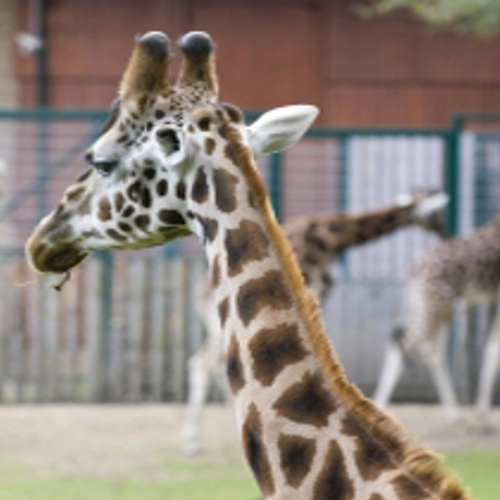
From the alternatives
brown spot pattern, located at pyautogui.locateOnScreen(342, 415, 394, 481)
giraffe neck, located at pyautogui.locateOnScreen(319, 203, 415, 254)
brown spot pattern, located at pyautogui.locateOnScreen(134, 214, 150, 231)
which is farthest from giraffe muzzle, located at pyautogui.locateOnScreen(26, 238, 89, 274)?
giraffe neck, located at pyautogui.locateOnScreen(319, 203, 415, 254)

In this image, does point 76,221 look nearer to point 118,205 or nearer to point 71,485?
point 118,205

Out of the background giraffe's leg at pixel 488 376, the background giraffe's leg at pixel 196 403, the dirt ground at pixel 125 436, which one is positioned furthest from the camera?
the background giraffe's leg at pixel 488 376

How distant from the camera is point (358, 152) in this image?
39.9ft

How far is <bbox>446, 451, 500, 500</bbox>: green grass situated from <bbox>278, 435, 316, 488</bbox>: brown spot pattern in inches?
181

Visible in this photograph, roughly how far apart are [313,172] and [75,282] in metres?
2.17

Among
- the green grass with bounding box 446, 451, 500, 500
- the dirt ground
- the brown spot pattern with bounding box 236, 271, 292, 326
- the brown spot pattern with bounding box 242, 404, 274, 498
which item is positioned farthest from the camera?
the dirt ground

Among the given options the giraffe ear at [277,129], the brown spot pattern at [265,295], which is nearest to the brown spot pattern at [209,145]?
the giraffe ear at [277,129]

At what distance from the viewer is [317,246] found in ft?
35.8

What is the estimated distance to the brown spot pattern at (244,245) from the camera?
3559 mm

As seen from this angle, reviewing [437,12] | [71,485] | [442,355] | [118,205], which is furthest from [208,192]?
[437,12]

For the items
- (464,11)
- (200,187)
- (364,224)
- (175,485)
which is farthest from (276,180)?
(200,187)

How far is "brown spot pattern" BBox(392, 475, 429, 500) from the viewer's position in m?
3.15

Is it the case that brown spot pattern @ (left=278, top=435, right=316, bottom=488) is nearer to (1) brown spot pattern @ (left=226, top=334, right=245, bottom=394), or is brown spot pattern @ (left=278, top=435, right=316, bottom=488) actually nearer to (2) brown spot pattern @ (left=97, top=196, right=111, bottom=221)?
(1) brown spot pattern @ (left=226, top=334, right=245, bottom=394)

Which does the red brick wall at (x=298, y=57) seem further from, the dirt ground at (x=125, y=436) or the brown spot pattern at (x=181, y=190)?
the brown spot pattern at (x=181, y=190)
